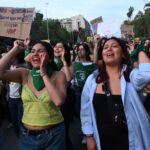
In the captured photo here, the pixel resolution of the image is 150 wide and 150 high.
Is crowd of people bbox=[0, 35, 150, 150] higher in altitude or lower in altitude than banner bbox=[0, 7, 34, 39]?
lower

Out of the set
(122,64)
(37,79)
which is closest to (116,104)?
(122,64)

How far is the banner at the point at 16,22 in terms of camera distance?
730 cm

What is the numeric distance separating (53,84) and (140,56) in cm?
87

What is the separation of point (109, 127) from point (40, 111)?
0.70 metres

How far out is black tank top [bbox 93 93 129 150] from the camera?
152 inches

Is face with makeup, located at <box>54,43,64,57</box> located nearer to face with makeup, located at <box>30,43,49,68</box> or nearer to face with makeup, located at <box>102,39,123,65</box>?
face with makeup, located at <box>30,43,49,68</box>

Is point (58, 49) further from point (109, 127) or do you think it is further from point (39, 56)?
point (109, 127)

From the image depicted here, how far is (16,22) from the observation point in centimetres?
764

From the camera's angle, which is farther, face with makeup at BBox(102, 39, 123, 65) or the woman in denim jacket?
face with makeup at BBox(102, 39, 123, 65)

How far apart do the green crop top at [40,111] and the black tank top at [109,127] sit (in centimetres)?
50

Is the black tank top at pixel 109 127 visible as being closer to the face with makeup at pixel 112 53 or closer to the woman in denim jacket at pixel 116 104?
the woman in denim jacket at pixel 116 104

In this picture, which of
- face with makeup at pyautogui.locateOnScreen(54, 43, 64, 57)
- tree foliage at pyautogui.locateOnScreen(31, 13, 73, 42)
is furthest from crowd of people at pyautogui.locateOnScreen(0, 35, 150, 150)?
tree foliage at pyautogui.locateOnScreen(31, 13, 73, 42)

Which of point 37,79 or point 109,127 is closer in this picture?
point 109,127

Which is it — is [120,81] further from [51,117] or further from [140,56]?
[51,117]
